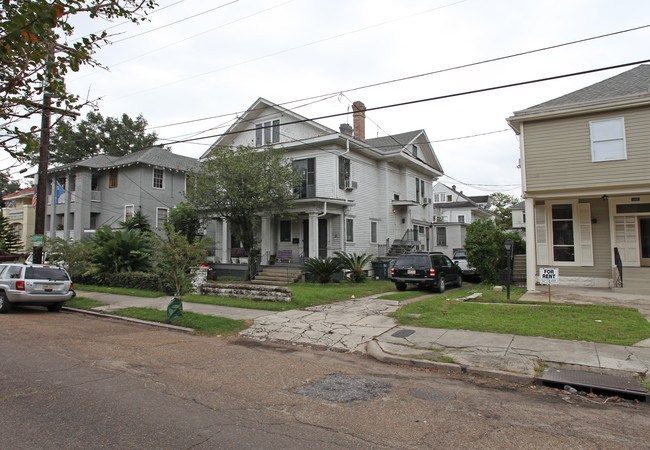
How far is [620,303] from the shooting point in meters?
11.2

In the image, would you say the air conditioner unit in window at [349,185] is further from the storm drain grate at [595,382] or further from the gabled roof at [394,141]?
the storm drain grate at [595,382]

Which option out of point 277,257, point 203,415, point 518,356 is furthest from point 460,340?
point 277,257

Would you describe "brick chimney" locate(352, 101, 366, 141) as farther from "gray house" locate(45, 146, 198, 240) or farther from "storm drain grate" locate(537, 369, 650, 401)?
"storm drain grate" locate(537, 369, 650, 401)

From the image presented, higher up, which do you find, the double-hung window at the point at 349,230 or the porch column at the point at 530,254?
the double-hung window at the point at 349,230

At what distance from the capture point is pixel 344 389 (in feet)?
18.2

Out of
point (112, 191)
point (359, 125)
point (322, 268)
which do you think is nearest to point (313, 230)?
point (322, 268)

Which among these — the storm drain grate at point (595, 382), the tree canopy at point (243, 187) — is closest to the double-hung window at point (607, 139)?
the storm drain grate at point (595, 382)

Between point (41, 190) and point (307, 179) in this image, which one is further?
point (307, 179)

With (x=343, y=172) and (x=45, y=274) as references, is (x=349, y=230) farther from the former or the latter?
(x=45, y=274)

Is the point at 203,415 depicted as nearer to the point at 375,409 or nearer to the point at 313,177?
the point at 375,409

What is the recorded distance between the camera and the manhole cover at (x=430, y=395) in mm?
5207

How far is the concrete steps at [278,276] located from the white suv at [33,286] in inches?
323

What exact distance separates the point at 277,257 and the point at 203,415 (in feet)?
58.8

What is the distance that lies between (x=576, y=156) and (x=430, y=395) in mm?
12147
